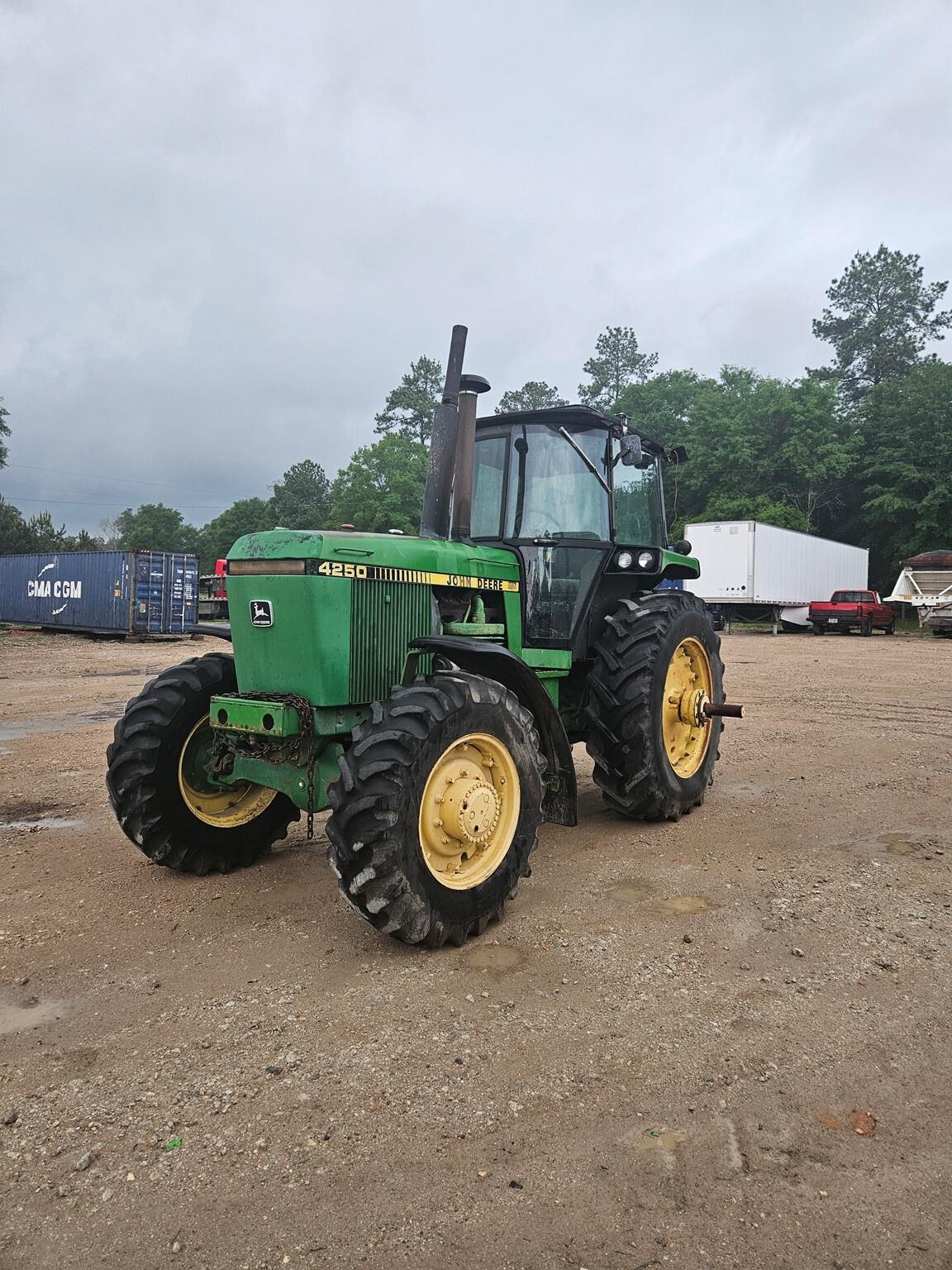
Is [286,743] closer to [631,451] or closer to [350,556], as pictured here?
[350,556]

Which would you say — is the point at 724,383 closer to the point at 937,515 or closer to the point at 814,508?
the point at 814,508

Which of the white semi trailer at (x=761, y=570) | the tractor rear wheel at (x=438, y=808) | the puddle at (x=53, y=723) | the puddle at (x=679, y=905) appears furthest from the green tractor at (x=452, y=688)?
the white semi trailer at (x=761, y=570)

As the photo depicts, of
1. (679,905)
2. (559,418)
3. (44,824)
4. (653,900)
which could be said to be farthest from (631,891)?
(44,824)

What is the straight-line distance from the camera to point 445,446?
506cm

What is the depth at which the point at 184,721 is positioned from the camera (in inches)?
Result: 180

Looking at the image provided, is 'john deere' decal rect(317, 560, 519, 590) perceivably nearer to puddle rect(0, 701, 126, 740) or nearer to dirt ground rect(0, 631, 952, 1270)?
dirt ground rect(0, 631, 952, 1270)

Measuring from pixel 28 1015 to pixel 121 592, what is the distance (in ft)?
81.2

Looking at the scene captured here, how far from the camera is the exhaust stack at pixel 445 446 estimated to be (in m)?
4.99

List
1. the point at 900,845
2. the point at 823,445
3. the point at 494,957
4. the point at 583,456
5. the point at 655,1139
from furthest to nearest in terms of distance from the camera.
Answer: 1. the point at 823,445
2. the point at 583,456
3. the point at 900,845
4. the point at 494,957
5. the point at 655,1139

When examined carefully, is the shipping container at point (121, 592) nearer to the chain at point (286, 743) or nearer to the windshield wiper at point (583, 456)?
the windshield wiper at point (583, 456)

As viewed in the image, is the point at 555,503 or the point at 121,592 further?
the point at 121,592

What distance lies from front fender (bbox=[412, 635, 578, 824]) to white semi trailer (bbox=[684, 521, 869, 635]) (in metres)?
24.1

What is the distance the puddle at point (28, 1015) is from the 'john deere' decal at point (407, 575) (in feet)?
6.79

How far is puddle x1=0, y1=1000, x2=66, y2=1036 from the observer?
10.2 ft
